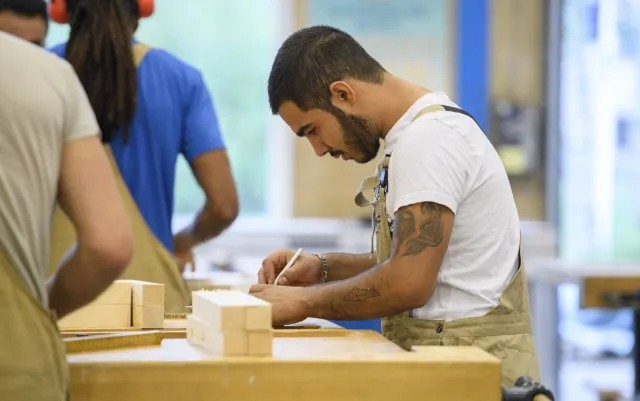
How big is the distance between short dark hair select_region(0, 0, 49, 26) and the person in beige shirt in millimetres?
1636

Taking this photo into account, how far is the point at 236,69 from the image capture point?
6.78 metres

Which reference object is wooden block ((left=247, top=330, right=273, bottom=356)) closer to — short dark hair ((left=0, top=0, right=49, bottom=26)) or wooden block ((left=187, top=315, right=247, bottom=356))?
wooden block ((left=187, top=315, right=247, bottom=356))

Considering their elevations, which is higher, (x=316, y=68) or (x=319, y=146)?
(x=316, y=68)

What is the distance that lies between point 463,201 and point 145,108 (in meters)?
1.31

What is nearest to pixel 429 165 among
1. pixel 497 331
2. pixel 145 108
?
pixel 497 331

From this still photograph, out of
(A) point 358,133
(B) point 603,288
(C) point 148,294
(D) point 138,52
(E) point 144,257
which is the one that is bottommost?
(B) point 603,288

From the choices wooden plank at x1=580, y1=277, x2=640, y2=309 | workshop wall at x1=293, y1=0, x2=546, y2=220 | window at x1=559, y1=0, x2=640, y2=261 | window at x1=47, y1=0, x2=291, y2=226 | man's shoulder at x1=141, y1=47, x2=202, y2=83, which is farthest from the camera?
window at x1=559, y1=0, x2=640, y2=261

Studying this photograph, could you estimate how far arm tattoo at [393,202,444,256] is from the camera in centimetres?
193

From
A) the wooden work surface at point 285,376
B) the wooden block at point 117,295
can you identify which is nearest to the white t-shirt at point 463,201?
the wooden work surface at point 285,376

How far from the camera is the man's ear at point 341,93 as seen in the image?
7.23ft

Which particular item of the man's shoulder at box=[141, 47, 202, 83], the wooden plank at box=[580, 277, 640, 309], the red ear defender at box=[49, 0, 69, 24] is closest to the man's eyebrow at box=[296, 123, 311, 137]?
the man's shoulder at box=[141, 47, 202, 83]

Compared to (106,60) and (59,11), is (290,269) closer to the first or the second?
(106,60)

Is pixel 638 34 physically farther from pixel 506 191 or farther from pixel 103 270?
pixel 103 270

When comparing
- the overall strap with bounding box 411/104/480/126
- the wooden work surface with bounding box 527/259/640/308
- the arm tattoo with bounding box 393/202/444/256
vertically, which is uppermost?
the overall strap with bounding box 411/104/480/126
